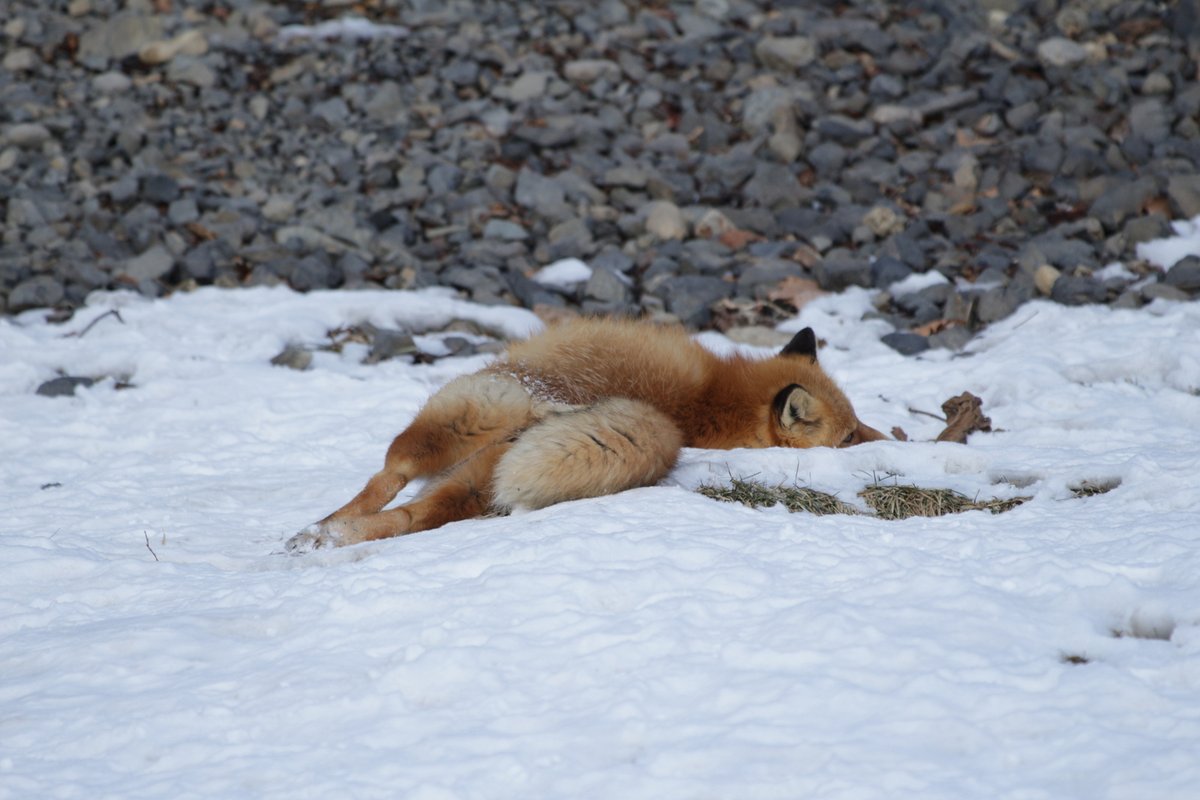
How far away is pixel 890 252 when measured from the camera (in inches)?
375

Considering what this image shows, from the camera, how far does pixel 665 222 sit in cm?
1017

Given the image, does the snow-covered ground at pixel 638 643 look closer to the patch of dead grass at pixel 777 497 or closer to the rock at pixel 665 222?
the patch of dead grass at pixel 777 497

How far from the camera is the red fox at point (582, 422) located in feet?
14.5

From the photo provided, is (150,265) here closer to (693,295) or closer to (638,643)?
(693,295)

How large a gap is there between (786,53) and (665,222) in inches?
145

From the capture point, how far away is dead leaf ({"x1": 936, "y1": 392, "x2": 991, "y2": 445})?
600cm

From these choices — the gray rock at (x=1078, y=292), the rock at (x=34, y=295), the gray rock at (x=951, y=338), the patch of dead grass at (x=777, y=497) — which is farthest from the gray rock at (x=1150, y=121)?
the rock at (x=34, y=295)

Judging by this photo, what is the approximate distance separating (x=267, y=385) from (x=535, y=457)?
371 centimetres

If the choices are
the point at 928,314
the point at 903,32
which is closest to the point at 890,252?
the point at 928,314

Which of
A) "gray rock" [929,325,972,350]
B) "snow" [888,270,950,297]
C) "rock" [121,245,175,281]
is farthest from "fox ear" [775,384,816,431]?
"rock" [121,245,175,281]

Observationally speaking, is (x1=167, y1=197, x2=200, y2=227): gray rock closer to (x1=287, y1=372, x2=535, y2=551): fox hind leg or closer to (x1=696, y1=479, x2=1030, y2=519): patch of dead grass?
(x1=287, y1=372, x2=535, y2=551): fox hind leg

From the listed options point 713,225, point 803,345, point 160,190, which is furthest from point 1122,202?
point 160,190

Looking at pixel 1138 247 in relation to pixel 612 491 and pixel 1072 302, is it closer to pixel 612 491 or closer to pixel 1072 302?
pixel 1072 302

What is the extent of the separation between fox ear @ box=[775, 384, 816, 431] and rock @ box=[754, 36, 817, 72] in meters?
8.50
